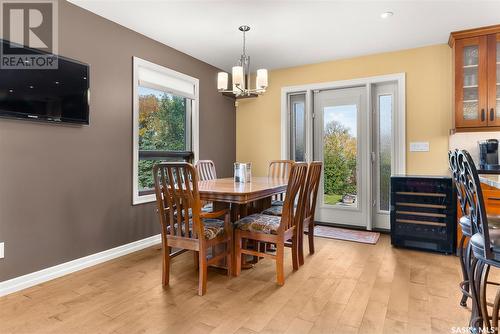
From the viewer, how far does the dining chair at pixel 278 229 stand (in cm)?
240

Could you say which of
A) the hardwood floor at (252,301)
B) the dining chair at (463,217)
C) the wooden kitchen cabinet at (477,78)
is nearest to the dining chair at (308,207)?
the hardwood floor at (252,301)

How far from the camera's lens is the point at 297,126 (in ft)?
15.5

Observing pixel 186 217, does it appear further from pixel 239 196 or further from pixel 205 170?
pixel 205 170

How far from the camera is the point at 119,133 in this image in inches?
125

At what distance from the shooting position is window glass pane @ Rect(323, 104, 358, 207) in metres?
4.31

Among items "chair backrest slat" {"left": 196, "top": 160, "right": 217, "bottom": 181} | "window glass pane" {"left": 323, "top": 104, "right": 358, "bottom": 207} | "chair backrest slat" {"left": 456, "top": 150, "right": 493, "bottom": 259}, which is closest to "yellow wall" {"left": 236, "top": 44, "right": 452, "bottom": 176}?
"window glass pane" {"left": 323, "top": 104, "right": 358, "bottom": 207}

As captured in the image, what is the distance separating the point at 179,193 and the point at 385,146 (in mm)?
3078

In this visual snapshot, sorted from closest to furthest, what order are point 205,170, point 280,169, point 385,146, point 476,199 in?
point 476,199 → point 205,170 → point 280,169 → point 385,146

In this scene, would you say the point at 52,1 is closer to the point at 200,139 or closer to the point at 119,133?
the point at 119,133

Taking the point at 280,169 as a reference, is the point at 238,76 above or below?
above

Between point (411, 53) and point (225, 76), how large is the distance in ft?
8.29

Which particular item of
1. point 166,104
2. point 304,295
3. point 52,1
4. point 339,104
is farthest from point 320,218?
point 52,1

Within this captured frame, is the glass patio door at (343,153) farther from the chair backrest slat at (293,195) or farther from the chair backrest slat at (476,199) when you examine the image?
the chair backrest slat at (476,199)

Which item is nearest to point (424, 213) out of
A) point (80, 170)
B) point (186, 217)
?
point (186, 217)
